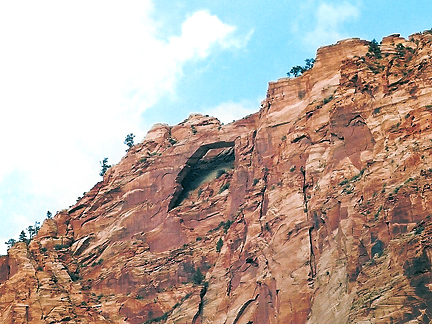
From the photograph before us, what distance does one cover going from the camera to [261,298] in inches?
3167

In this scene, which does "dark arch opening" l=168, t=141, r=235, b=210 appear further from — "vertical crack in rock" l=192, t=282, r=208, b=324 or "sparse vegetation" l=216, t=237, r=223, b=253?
"vertical crack in rock" l=192, t=282, r=208, b=324

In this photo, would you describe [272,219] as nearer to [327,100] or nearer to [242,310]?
[242,310]

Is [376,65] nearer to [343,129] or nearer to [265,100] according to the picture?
[343,129]

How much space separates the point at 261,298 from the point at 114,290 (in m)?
16.9

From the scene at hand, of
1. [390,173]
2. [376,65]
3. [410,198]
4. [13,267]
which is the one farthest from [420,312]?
[13,267]

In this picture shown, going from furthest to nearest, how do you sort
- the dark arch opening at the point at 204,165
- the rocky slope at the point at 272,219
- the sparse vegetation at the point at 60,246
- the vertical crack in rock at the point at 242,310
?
1. the sparse vegetation at the point at 60,246
2. the dark arch opening at the point at 204,165
3. the vertical crack in rock at the point at 242,310
4. the rocky slope at the point at 272,219

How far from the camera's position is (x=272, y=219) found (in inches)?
3260

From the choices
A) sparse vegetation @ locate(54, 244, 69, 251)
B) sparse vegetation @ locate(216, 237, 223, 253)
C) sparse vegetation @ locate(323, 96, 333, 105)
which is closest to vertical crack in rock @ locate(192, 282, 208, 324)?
sparse vegetation @ locate(216, 237, 223, 253)

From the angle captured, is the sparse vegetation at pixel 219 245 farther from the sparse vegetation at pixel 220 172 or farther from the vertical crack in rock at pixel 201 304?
the sparse vegetation at pixel 220 172

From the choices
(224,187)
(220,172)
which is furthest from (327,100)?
(220,172)

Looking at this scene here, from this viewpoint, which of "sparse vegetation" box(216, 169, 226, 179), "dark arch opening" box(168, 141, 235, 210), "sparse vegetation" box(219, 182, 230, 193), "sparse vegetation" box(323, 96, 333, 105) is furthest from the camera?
"dark arch opening" box(168, 141, 235, 210)

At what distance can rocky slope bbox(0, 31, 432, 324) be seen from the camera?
225ft

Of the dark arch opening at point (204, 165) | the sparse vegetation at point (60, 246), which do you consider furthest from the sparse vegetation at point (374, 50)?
the sparse vegetation at point (60, 246)

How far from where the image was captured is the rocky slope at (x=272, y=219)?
68625 millimetres
